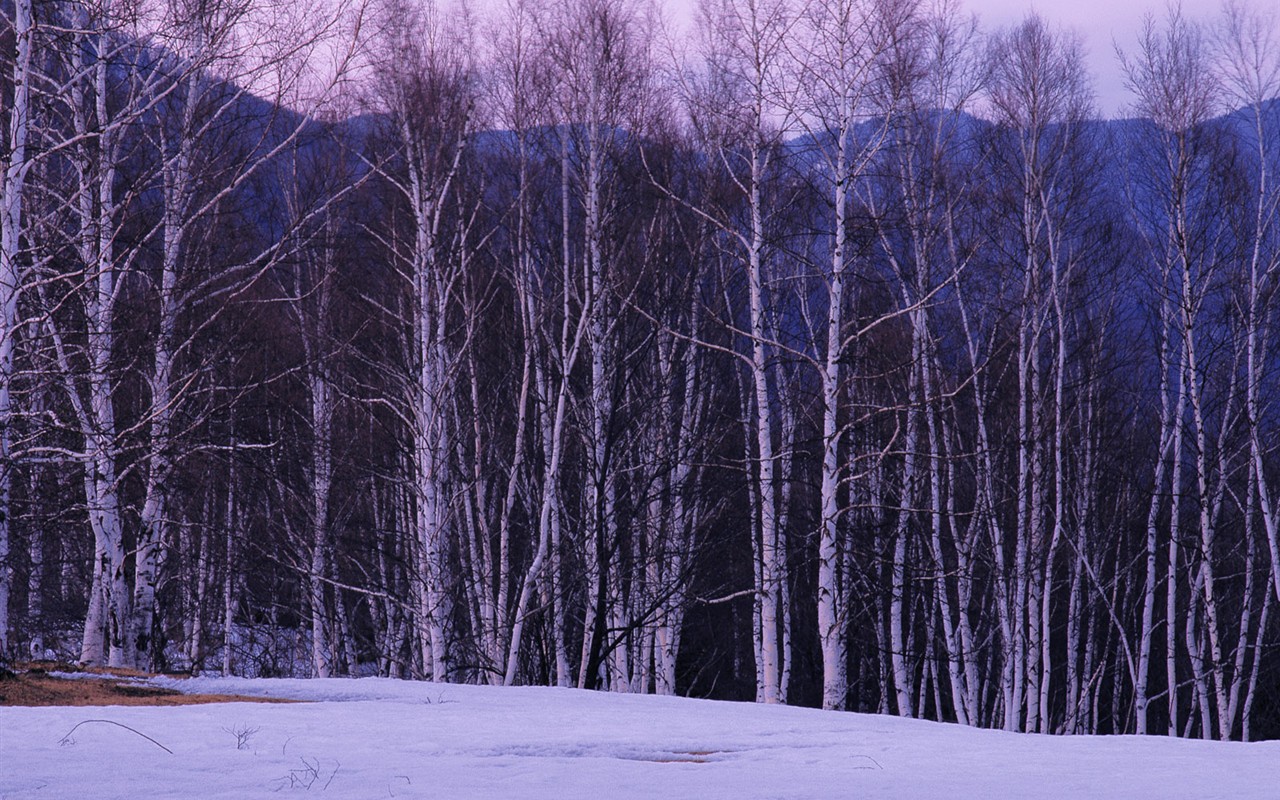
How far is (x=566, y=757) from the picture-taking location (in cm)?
523

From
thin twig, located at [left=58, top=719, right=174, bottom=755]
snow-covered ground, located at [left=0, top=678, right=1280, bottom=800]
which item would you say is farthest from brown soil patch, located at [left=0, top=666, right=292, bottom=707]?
thin twig, located at [left=58, top=719, right=174, bottom=755]

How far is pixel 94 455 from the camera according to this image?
324 inches

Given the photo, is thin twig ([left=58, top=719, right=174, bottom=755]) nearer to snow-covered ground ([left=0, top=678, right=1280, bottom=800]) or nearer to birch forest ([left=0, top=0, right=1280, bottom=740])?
snow-covered ground ([left=0, top=678, right=1280, bottom=800])

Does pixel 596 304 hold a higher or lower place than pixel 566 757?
higher

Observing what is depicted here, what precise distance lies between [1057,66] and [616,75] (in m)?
7.10

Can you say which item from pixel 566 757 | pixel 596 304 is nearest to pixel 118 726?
pixel 566 757

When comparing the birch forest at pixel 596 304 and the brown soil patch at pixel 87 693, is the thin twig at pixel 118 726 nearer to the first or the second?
the brown soil patch at pixel 87 693

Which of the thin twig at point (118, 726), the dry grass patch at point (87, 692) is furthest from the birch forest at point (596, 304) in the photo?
the thin twig at point (118, 726)

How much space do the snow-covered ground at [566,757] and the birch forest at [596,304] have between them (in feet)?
13.4

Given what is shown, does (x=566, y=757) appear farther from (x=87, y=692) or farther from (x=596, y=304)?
(x=596, y=304)

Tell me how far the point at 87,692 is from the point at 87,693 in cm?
5

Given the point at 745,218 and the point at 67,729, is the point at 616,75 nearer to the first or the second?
the point at 745,218

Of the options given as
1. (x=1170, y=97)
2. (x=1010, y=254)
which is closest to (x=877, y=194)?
(x=1010, y=254)

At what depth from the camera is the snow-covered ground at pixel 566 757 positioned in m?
4.15
